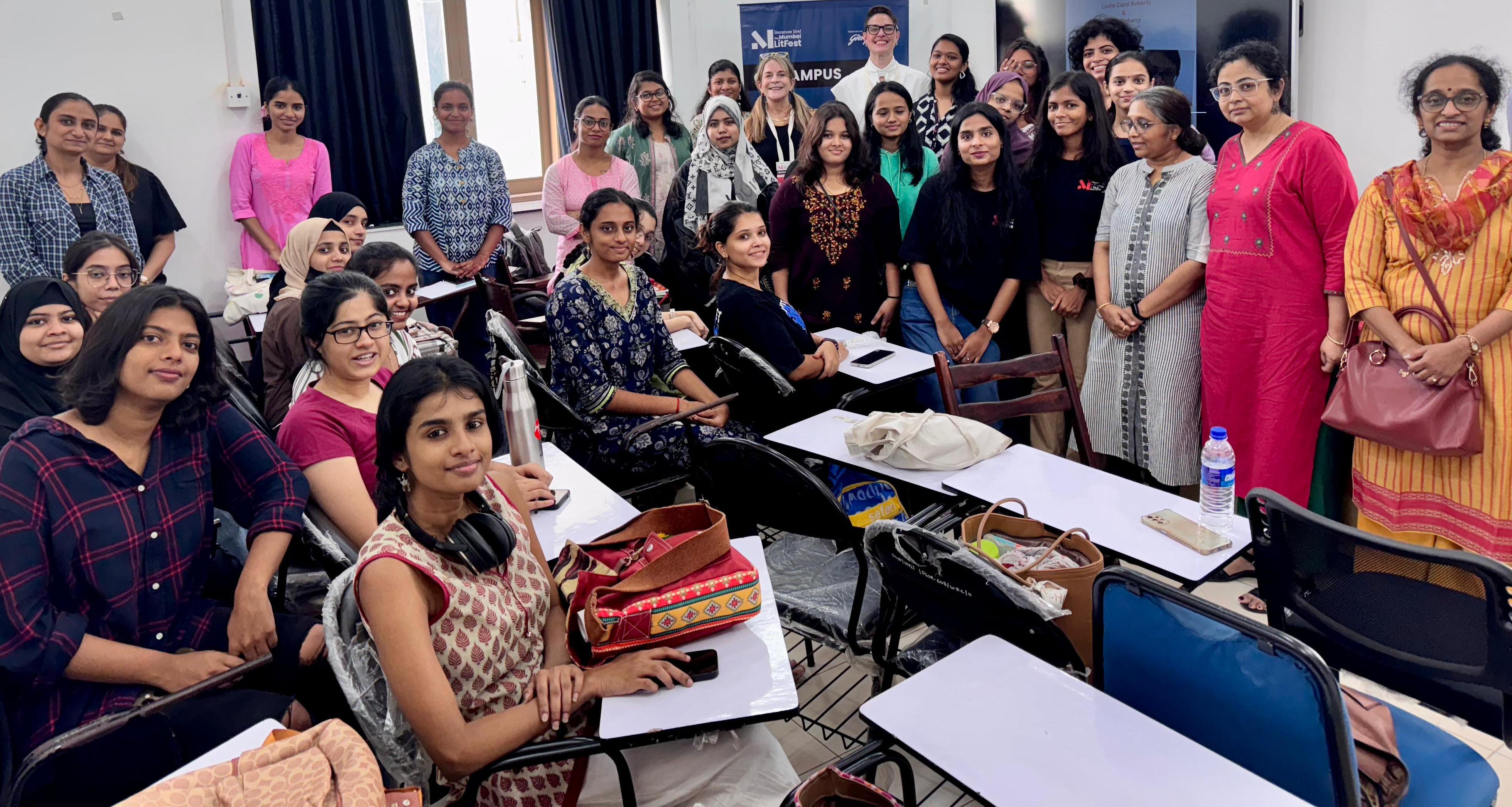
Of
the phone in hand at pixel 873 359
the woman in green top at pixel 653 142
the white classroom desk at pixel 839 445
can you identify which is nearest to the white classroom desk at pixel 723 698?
the white classroom desk at pixel 839 445

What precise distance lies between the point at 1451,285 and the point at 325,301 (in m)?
2.97

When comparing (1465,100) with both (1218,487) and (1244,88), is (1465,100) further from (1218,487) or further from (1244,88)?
(1218,487)

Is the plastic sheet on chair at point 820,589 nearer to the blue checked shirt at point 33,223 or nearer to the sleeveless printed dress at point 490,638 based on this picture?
the sleeveless printed dress at point 490,638

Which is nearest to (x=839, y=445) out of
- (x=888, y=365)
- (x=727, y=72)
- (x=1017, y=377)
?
(x=1017, y=377)

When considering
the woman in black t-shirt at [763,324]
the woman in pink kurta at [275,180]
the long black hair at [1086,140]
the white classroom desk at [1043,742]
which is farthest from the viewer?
the woman in pink kurta at [275,180]

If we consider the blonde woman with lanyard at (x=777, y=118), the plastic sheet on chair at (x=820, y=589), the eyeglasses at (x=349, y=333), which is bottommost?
the plastic sheet on chair at (x=820, y=589)

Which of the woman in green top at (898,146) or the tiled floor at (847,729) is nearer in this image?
the tiled floor at (847,729)

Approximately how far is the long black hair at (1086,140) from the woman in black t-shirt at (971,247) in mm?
115

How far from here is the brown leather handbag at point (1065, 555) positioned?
2.02 m

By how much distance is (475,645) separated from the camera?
1749 millimetres

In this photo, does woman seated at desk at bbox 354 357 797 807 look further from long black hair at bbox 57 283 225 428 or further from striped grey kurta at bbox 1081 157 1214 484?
striped grey kurta at bbox 1081 157 1214 484

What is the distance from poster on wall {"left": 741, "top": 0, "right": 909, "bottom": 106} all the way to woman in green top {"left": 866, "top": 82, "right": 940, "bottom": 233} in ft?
8.16

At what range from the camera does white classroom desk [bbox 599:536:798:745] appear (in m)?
1.62

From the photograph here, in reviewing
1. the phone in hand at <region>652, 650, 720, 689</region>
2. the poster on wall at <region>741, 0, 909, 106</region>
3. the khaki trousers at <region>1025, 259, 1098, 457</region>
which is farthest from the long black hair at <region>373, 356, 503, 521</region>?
the poster on wall at <region>741, 0, 909, 106</region>
